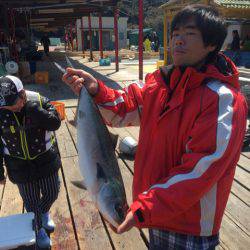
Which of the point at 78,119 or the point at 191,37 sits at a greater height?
the point at 191,37

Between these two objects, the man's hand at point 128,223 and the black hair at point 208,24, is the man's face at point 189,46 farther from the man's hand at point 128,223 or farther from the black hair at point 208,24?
the man's hand at point 128,223

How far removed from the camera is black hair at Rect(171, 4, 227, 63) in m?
1.58

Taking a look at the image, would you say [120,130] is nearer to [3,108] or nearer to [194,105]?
[3,108]

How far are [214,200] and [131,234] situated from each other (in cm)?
166

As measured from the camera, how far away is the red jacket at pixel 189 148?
1.48m

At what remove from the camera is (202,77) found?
61.7 inches

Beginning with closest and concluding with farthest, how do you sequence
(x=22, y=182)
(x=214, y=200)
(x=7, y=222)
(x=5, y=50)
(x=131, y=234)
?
(x=214, y=200), (x=7, y=222), (x=22, y=182), (x=131, y=234), (x=5, y=50)

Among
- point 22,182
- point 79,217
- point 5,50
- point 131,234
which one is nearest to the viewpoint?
point 22,182

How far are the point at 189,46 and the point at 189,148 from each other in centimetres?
47

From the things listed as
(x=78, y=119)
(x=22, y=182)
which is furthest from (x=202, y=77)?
(x=22, y=182)

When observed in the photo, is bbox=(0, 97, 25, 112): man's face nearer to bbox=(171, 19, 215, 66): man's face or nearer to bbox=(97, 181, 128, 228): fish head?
bbox=(97, 181, 128, 228): fish head

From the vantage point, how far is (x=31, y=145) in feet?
9.25

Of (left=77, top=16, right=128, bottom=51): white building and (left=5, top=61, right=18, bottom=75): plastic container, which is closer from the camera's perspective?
(left=5, top=61, right=18, bottom=75): plastic container

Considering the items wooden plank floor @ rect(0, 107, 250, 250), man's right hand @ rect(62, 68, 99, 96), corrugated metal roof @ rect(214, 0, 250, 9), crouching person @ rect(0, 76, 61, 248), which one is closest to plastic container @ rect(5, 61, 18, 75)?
wooden plank floor @ rect(0, 107, 250, 250)
